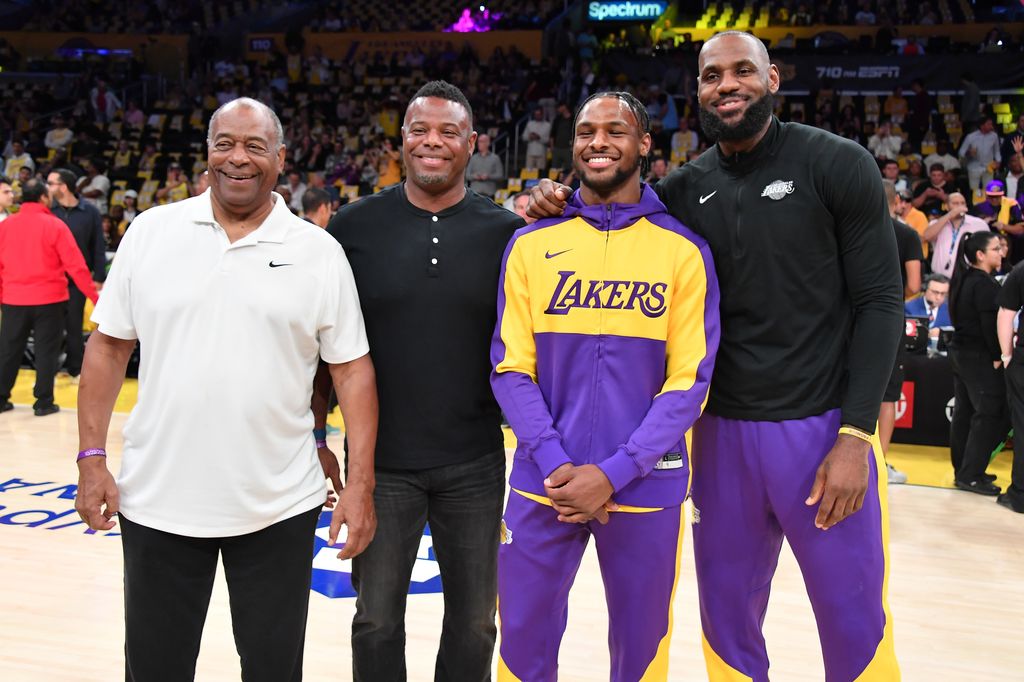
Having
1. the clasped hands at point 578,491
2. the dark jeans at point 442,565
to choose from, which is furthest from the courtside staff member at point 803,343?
the dark jeans at point 442,565

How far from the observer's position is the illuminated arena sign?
19.1 meters

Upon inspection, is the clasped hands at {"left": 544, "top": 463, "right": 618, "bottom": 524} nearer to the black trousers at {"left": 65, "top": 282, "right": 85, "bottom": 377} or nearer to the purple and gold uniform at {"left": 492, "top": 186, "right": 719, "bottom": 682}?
the purple and gold uniform at {"left": 492, "top": 186, "right": 719, "bottom": 682}

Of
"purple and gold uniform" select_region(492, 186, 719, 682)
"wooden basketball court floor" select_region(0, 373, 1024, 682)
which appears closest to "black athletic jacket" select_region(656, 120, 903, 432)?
"purple and gold uniform" select_region(492, 186, 719, 682)

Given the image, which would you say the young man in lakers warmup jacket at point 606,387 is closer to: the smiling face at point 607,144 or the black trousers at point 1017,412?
A: the smiling face at point 607,144

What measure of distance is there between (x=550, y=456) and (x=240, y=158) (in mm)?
984

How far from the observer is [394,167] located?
12.9 metres

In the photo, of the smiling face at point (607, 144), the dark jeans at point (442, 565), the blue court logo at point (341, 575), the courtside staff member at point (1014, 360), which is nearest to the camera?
the smiling face at point (607, 144)

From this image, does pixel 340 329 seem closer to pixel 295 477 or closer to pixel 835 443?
pixel 295 477

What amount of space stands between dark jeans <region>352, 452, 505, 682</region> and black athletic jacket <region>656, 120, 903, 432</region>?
2.24 feet

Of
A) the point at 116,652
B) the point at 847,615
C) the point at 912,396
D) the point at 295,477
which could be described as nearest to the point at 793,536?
the point at 847,615

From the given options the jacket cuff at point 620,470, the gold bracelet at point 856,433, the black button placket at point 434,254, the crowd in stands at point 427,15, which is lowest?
the jacket cuff at point 620,470

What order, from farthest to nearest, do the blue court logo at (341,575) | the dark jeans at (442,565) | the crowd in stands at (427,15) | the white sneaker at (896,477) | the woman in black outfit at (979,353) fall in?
1. the crowd in stands at (427,15)
2. the white sneaker at (896,477)
3. the woman in black outfit at (979,353)
4. the blue court logo at (341,575)
5. the dark jeans at (442,565)

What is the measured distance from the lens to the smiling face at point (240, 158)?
7.33ft

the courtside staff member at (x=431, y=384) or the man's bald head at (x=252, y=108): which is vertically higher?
the man's bald head at (x=252, y=108)
